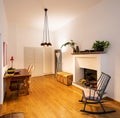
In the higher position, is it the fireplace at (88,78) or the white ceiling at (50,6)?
the white ceiling at (50,6)

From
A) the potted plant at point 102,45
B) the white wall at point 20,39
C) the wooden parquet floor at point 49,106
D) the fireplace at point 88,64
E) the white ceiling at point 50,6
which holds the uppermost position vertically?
the white ceiling at point 50,6

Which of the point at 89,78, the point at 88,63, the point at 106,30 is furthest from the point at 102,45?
the point at 89,78

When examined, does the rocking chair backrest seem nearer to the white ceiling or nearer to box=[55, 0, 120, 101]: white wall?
box=[55, 0, 120, 101]: white wall

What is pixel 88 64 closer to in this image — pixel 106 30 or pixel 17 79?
pixel 106 30

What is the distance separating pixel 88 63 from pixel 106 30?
1.44 metres

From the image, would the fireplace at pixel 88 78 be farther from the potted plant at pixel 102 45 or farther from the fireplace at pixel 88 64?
the potted plant at pixel 102 45

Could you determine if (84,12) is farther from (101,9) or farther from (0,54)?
(0,54)

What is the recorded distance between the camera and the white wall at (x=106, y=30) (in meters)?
3.51

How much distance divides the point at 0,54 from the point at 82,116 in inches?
110

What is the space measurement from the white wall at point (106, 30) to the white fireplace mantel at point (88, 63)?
18 centimetres

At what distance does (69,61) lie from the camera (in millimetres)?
6250

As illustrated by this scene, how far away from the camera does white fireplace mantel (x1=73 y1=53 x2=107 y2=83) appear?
151 inches

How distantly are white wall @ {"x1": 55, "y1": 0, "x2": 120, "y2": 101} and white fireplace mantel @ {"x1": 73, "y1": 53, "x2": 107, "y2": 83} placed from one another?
181mm

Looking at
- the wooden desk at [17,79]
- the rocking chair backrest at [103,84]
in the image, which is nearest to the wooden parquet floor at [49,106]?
the wooden desk at [17,79]
